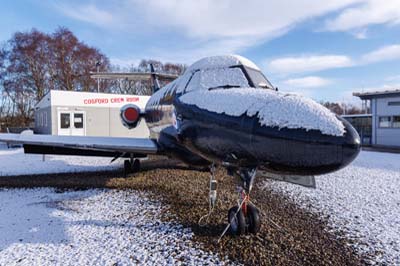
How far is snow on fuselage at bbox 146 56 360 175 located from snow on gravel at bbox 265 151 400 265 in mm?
2194

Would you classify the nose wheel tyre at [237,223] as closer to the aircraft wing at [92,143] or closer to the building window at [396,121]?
the aircraft wing at [92,143]

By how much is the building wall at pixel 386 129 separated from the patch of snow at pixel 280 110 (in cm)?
2332

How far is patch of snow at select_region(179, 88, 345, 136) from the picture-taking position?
252cm

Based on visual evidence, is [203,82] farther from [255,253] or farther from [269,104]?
[255,253]

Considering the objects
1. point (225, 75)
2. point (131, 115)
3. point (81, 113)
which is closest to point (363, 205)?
point (225, 75)

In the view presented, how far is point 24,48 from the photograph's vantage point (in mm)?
35250

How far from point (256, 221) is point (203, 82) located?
237 centimetres

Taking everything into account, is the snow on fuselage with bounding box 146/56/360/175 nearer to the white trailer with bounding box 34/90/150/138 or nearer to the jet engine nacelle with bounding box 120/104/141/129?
the jet engine nacelle with bounding box 120/104/141/129

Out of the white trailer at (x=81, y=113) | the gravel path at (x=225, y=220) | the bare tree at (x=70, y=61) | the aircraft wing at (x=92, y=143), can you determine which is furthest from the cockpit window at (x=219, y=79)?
the bare tree at (x=70, y=61)

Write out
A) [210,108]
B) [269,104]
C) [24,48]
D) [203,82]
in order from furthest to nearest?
1. [24,48]
2. [203,82]
3. [210,108]
4. [269,104]

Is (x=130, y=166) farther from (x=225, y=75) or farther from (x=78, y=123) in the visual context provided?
(x=78, y=123)

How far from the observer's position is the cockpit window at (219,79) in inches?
170

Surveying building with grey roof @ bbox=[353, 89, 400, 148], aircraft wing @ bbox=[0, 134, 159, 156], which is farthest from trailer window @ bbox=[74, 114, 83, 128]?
building with grey roof @ bbox=[353, 89, 400, 148]

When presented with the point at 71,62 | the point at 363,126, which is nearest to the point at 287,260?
the point at 363,126
